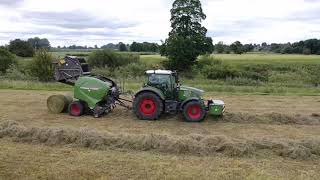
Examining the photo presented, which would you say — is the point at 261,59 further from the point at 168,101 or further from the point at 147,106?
the point at 147,106

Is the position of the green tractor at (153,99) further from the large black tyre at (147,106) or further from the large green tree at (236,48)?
the large green tree at (236,48)

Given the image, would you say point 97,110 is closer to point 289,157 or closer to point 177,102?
point 177,102

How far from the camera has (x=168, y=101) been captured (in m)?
16.1

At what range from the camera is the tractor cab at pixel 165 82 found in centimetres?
1616

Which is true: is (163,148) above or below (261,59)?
below

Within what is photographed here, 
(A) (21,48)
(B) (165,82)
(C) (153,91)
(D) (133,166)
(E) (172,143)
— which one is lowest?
(D) (133,166)

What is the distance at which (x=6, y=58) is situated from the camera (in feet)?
162

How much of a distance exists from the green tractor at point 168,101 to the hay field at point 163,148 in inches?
15.8

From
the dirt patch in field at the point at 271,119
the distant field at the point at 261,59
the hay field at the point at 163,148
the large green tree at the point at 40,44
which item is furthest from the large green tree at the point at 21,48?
the dirt patch in field at the point at 271,119

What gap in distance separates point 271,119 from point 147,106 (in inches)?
165

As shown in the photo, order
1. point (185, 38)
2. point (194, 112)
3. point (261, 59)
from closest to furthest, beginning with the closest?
1. point (194, 112)
2. point (185, 38)
3. point (261, 59)

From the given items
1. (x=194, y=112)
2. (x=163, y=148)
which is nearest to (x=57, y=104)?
(x=194, y=112)

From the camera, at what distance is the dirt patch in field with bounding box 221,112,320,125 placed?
16.0 m

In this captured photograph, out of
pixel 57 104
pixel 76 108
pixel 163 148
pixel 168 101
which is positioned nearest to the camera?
pixel 163 148
